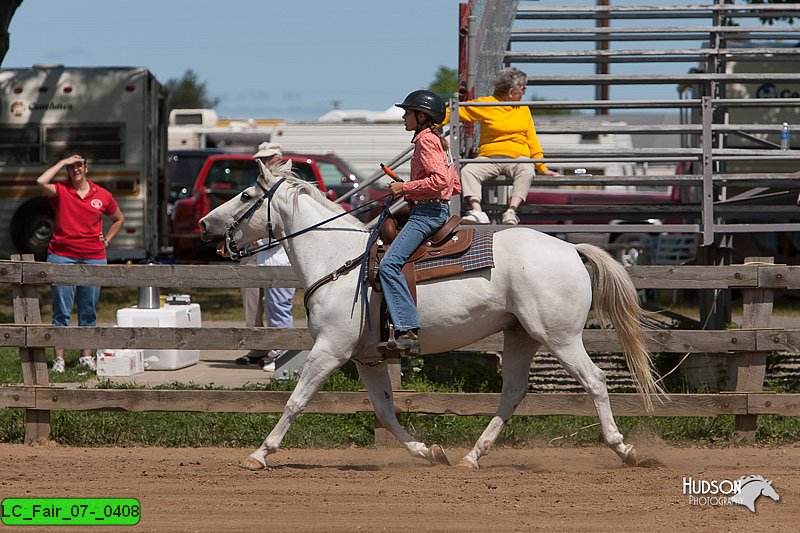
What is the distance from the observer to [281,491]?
6750 millimetres

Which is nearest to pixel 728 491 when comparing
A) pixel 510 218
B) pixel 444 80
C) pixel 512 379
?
pixel 512 379

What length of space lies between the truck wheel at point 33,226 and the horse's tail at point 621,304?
599 inches

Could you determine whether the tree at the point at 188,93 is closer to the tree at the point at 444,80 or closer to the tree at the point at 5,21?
the tree at the point at 444,80

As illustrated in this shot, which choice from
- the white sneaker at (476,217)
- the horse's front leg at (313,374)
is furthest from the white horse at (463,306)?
the white sneaker at (476,217)

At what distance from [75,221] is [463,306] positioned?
214 inches

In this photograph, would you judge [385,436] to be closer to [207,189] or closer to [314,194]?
[314,194]

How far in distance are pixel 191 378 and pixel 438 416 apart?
Answer: 3.44m

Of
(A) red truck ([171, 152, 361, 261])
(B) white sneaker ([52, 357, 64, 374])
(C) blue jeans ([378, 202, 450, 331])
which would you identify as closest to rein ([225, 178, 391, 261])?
(C) blue jeans ([378, 202, 450, 331])

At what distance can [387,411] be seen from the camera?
7.59 metres

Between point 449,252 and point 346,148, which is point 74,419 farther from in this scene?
point 346,148

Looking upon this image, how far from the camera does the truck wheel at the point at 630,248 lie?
19.7 metres

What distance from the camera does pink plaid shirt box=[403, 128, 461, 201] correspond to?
7230 millimetres

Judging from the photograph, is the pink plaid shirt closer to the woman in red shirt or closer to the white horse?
the white horse

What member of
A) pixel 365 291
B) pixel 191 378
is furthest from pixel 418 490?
pixel 191 378
